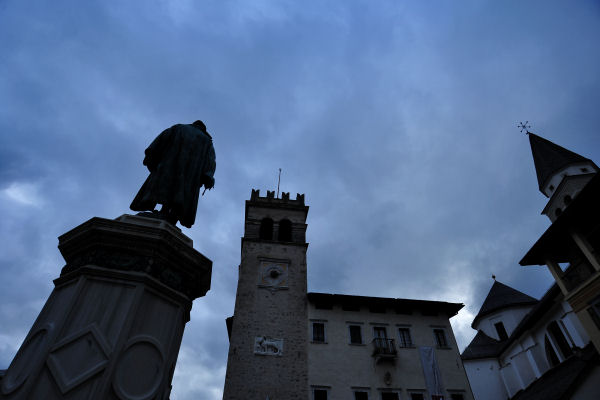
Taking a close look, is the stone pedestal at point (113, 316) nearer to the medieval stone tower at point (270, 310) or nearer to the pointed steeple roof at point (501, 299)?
the medieval stone tower at point (270, 310)

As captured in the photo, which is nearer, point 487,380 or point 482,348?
point 487,380

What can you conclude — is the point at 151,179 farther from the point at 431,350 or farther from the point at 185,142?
the point at 431,350

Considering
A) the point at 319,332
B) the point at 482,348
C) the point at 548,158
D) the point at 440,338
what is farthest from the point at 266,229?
the point at 548,158

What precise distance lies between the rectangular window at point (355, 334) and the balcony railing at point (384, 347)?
0.92 metres

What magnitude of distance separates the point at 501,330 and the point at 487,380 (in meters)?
4.98

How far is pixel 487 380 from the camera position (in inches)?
1037

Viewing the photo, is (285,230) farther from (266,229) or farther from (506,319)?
(506,319)

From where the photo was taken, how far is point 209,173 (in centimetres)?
556

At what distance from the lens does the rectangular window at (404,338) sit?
65.0 feet

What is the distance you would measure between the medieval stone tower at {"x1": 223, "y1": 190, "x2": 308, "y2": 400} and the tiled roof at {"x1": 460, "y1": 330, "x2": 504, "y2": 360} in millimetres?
16370

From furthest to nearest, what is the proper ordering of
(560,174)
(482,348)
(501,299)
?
(501,299), (560,174), (482,348)

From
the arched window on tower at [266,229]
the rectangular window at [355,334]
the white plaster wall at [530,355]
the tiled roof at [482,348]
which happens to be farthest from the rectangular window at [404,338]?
the tiled roof at [482,348]

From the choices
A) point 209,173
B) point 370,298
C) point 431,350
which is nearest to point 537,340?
point 431,350

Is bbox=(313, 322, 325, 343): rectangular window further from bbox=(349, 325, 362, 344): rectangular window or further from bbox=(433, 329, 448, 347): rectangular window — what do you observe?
bbox=(433, 329, 448, 347): rectangular window
